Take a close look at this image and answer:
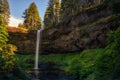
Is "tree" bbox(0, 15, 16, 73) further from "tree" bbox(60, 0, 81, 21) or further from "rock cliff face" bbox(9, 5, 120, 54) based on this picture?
"tree" bbox(60, 0, 81, 21)

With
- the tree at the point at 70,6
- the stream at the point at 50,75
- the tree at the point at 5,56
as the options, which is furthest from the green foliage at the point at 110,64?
the tree at the point at 70,6

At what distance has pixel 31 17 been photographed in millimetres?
101875

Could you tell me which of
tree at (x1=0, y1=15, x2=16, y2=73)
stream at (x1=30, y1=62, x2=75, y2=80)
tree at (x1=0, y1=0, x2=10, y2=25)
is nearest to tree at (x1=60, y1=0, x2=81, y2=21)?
tree at (x1=0, y1=0, x2=10, y2=25)

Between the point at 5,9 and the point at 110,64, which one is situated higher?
the point at 5,9

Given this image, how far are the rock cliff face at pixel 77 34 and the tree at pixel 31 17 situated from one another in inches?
921

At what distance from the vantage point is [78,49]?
6919 centimetres

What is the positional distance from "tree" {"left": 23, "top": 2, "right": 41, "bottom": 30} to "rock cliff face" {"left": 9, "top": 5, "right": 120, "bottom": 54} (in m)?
23.4

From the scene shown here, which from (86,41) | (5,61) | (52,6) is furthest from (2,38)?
(52,6)

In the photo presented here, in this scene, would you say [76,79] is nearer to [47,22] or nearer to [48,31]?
[48,31]

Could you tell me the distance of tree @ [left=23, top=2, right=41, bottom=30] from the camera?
101688 millimetres

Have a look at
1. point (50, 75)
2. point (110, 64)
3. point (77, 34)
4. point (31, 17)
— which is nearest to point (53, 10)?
point (31, 17)

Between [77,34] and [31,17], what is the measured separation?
124ft

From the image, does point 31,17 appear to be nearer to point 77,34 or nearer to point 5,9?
point 5,9

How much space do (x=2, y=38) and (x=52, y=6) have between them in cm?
7387
